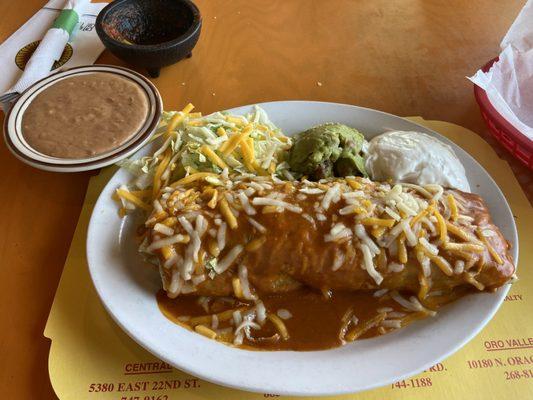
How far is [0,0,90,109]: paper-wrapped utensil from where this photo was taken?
6.62 feet

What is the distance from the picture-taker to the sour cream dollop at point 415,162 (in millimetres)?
1527

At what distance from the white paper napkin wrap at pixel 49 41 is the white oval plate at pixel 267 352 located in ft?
3.44

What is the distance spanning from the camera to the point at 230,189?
1.43m

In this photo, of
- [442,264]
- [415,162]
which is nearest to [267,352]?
[442,264]

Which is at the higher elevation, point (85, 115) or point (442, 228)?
point (442, 228)

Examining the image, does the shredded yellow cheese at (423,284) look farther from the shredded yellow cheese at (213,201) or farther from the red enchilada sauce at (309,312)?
the shredded yellow cheese at (213,201)

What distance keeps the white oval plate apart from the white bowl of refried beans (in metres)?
0.24

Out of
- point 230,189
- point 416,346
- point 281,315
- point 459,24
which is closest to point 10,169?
point 230,189

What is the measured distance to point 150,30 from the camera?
2.22 m

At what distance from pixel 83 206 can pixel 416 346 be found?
1182 mm

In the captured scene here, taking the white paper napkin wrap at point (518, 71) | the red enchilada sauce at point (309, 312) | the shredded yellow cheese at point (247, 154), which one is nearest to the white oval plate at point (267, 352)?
the red enchilada sauce at point (309, 312)

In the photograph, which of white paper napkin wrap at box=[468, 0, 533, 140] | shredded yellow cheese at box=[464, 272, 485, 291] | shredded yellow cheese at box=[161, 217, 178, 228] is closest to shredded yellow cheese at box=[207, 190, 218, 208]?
shredded yellow cheese at box=[161, 217, 178, 228]

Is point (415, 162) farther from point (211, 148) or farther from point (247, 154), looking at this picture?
point (211, 148)

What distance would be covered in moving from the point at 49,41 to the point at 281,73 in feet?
3.61
